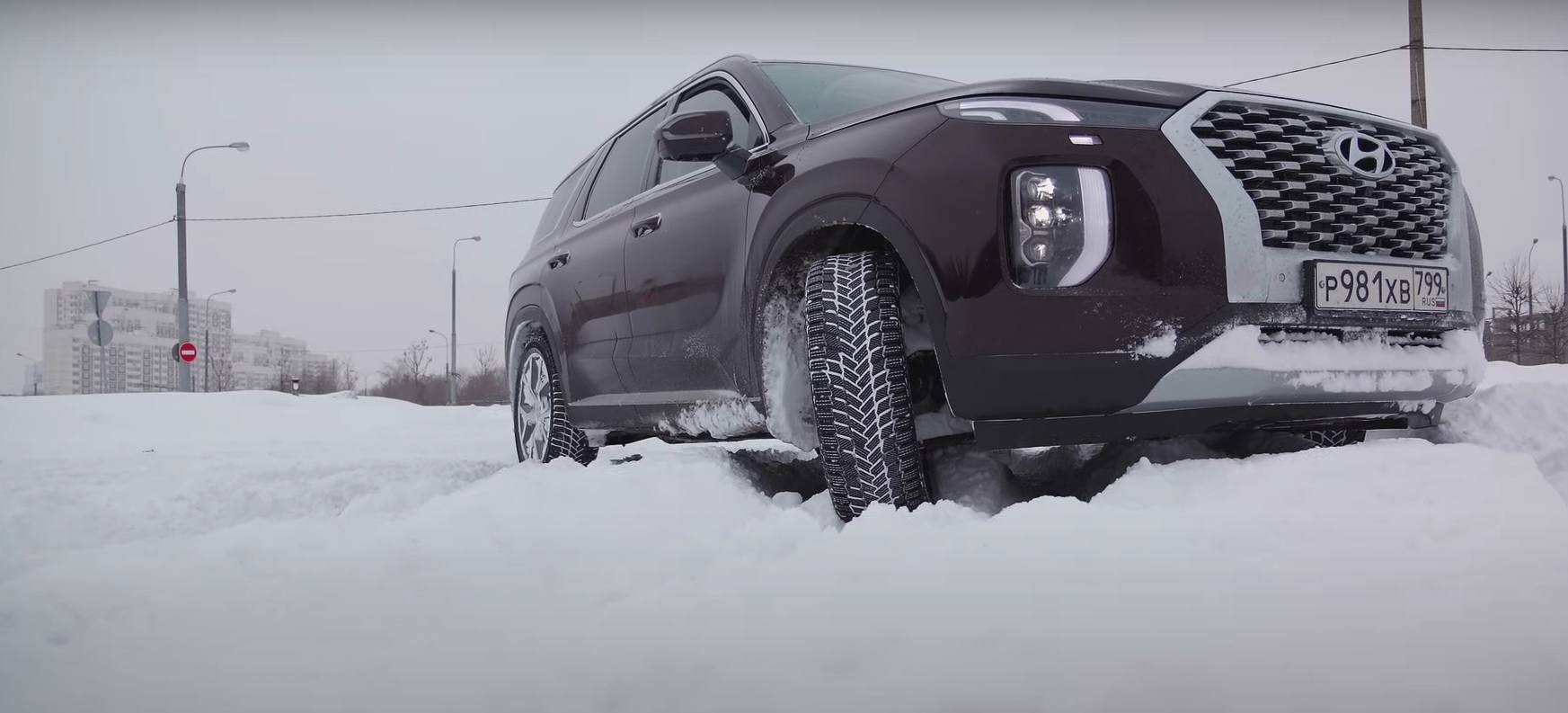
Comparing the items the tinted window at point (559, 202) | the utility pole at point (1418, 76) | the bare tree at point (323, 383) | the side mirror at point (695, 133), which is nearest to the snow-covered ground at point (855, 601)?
the side mirror at point (695, 133)

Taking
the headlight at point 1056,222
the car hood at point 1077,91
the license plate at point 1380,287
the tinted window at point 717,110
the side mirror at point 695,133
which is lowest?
the license plate at point 1380,287

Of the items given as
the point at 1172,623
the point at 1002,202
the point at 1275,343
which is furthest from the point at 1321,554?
the point at 1002,202

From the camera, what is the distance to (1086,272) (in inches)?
89.1

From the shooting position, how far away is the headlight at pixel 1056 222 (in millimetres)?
2270

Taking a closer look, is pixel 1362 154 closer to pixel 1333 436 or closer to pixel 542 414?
pixel 1333 436

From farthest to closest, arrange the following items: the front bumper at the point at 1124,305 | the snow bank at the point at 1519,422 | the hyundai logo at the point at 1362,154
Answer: the snow bank at the point at 1519,422 < the hyundai logo at the point at 1362,154 < the front bumper at the point at 1124,305

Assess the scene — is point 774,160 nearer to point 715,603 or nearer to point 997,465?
point 997,465

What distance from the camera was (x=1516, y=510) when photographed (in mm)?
2018

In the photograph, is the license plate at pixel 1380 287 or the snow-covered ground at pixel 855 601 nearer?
the snow-covered ground at pixel 855 601

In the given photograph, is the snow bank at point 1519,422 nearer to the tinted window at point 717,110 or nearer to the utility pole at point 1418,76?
the tinted window at point 717,110

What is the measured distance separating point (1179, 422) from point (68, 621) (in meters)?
2.32

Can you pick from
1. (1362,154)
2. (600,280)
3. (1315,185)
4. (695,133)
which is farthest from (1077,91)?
(600,280)

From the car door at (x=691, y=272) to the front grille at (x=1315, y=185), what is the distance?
1378 millimetres

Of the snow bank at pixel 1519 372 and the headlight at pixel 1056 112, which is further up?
the headlight at pixel 1056 112
